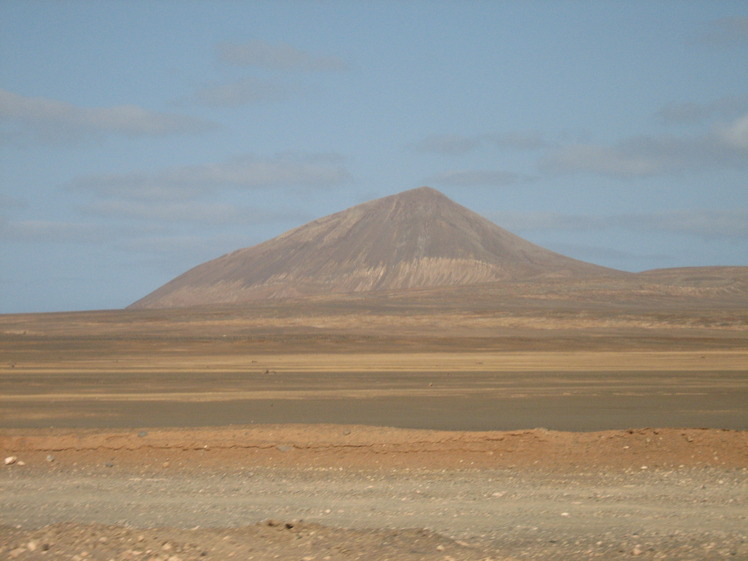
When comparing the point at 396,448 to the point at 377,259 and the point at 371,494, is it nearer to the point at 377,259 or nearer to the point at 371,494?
the point at 371,494

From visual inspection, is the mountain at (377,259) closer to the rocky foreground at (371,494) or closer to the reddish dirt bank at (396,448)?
the reddish dirt bank at (396,448)

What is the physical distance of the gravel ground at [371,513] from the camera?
6930mm

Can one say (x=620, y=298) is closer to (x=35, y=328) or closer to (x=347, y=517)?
(x=35, y=328)

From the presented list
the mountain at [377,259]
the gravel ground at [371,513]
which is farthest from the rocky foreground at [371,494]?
the mountain at [377,259]

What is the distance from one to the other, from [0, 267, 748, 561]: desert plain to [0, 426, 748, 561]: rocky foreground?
34 millimetres

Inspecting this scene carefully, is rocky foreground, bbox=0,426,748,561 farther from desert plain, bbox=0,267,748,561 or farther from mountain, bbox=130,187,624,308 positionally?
mountain, bbox=130,187,624,308

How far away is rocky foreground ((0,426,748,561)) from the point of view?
703cm

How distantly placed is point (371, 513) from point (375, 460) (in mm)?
2892

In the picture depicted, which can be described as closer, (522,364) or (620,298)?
(522,364)

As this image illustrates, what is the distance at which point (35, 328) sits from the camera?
68.2 metres

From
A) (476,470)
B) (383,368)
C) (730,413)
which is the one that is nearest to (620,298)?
(383,368)

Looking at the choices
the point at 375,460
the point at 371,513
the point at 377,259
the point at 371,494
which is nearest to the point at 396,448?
the point at 375,460

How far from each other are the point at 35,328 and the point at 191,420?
5688 centimetres

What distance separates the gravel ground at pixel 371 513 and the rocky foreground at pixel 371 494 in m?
0.02
